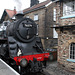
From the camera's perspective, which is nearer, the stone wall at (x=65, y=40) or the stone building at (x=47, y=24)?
the stone wall at (x=65, y=40)

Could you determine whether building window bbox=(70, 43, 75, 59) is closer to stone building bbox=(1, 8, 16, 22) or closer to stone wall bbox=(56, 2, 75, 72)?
stone wall bbox=(56, 2, 75, 72)

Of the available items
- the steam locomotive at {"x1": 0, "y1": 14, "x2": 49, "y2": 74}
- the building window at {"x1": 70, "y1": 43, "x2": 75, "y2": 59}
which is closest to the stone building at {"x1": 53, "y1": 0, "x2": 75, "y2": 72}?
the building window at {"x1": 70, "y1": 43, "x2": 75, "y2": 59}

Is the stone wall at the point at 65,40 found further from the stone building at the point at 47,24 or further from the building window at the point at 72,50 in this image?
the stone building at the point at 47,24

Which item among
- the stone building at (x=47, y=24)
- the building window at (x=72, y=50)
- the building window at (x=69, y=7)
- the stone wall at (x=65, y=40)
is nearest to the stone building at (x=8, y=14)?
the stone building at (x=47, y=24)

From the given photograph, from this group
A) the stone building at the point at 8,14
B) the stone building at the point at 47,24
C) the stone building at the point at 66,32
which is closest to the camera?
the stone building at the point at 66,32

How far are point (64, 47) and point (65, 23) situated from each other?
162 centimetres

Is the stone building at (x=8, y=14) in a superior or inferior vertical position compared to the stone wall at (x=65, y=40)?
superior

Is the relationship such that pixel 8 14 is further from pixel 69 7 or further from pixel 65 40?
pixel 65 40

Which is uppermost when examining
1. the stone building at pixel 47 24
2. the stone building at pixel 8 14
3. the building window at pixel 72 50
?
the stone building at pixel 8 14

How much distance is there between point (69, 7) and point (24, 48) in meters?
4.11

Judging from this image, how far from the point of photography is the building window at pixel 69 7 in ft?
22.4

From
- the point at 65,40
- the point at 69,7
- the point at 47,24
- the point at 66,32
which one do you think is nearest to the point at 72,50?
the point at 65,40

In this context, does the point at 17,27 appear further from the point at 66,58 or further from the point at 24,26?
the point at 66,58

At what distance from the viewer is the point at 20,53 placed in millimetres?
5430
